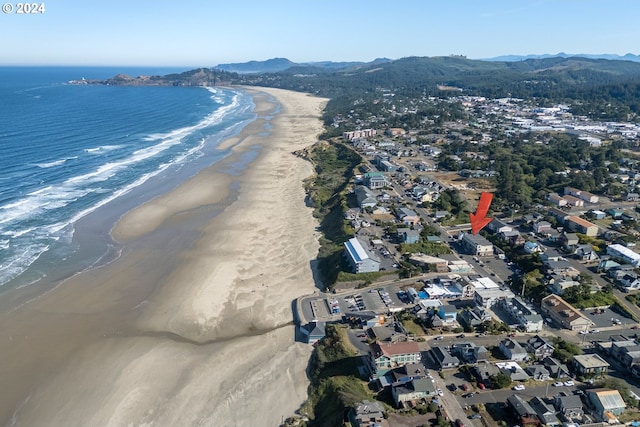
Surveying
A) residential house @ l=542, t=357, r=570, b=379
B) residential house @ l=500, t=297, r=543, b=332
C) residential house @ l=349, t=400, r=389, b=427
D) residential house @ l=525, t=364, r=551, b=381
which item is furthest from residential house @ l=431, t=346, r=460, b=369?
residential house @ l=500, t=297, r=543, b=332

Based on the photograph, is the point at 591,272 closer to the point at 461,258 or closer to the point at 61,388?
the point at 461,258

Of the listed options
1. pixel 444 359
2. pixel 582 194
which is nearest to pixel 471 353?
pixel 444 359

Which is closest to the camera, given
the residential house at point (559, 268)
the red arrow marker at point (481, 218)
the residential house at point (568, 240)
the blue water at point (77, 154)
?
the residential house at point (559, 268)

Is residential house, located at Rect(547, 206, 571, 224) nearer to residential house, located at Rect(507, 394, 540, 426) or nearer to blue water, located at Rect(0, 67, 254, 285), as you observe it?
residential house, located at Rect(507, 394, 540, 426)

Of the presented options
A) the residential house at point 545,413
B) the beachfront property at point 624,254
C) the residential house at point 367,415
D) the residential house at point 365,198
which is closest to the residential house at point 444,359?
the residential house at point 545,413

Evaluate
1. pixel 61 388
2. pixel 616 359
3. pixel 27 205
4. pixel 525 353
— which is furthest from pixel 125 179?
pixel 616 359

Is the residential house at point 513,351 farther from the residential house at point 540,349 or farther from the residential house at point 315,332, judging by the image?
the residential house at point 315,332
